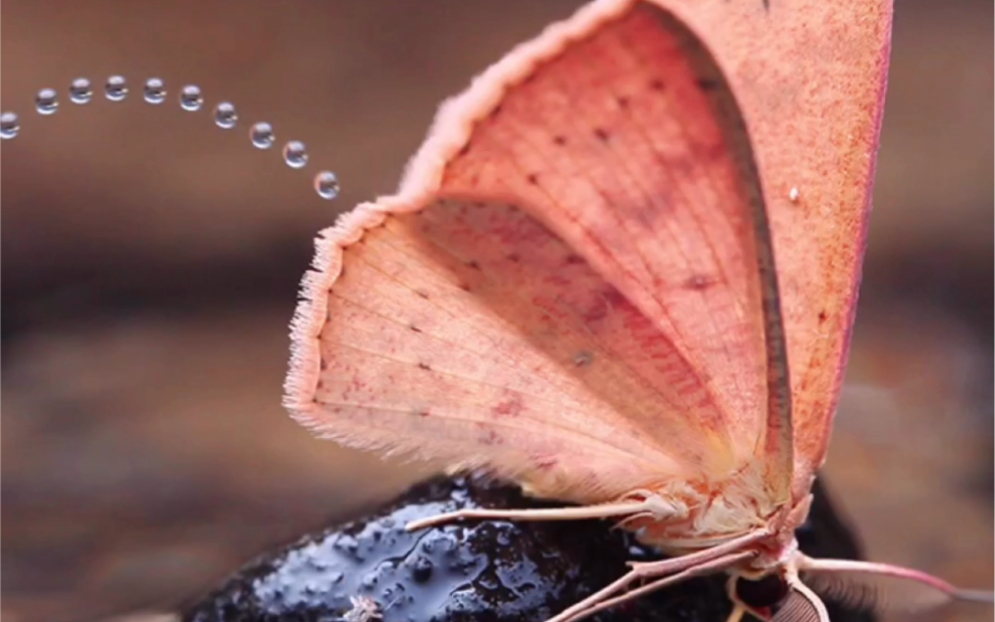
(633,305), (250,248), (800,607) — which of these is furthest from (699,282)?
(250,248)

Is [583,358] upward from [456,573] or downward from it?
upward

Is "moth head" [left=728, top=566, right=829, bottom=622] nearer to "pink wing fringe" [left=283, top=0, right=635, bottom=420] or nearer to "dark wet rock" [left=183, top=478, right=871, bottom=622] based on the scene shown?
"dark wet rock" [left=183, top=478, right=871, bottom=622]

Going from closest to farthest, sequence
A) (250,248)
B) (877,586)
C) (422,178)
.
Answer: (422,178) → (877,586) → (250,248)

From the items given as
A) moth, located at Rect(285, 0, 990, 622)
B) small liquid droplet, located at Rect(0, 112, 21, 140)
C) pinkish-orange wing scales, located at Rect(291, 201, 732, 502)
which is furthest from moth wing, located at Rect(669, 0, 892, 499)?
small liquid droplet, located at Rect(0, 112, 21, 140)

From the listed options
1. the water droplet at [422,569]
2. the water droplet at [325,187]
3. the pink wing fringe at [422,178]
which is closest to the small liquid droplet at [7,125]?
the water droplet at [325,187]

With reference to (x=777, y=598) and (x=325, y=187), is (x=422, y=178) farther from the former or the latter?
(x=325, y=187)

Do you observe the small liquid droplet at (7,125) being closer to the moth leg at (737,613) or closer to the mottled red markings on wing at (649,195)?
the mottled red markings on wing at (649,195)

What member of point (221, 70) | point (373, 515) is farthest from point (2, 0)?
point (373, 515)
